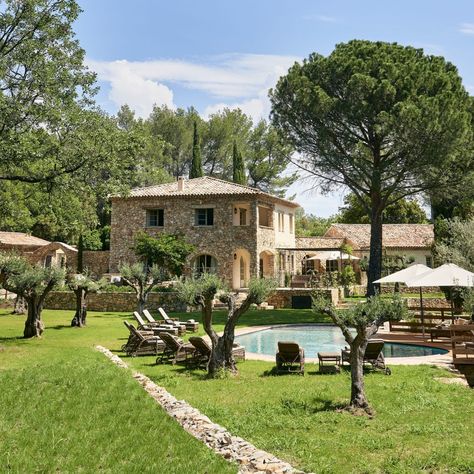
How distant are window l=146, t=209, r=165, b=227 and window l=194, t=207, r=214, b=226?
260cm

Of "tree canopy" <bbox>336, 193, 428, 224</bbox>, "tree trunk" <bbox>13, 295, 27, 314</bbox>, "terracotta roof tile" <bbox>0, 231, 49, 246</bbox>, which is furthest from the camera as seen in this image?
"tree canopy" <bbox>336, 193, 428, 224</bbox>

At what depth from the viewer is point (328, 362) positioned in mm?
12531

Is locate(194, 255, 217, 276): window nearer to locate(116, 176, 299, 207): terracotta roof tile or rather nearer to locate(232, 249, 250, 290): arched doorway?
locate(232, 249, 250, 290): arched doorway

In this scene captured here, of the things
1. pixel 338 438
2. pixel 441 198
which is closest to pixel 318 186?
pixel 441 198

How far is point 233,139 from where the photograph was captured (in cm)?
4944

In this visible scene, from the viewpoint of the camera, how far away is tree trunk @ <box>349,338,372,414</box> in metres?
8.07

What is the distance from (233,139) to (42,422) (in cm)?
4413

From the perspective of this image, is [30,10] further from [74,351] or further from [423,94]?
[423,94]

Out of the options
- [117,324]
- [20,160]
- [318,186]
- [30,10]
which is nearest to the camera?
[20,160]

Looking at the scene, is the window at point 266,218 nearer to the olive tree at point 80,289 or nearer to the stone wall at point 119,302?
the stone wall at point 119,302

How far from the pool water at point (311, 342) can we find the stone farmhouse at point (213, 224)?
10.9 metres

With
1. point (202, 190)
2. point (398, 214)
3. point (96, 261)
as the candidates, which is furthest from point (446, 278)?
point (398, 214)

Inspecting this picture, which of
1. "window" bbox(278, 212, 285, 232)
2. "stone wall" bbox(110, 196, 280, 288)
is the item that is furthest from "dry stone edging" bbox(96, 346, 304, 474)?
"window" bbox(278, 212, 285, 232)

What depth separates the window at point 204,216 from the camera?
32.7m
